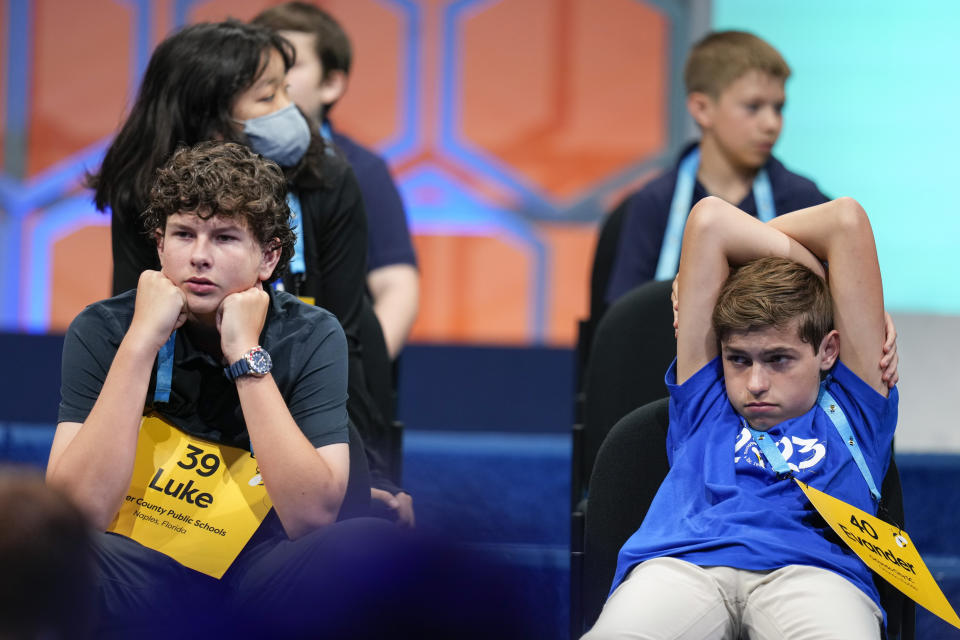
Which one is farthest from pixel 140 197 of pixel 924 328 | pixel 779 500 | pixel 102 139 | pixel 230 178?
pixel 102 139

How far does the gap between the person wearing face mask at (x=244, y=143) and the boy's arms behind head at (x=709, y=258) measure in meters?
0.60

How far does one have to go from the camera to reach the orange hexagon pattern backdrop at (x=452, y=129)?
5086 millimetres

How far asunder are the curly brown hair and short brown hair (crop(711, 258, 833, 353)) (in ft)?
2.42

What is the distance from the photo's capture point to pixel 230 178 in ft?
6.42

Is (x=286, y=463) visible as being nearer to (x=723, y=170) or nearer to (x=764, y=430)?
(x=764, y=430)

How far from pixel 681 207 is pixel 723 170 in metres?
0.15

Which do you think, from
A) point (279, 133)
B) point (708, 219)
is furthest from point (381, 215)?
point (708, 219)

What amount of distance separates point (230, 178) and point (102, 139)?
3478 mm

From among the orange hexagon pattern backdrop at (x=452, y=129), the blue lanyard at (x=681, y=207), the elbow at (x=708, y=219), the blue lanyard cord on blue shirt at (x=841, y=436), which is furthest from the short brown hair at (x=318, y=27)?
the orange hexagon pattern backdrop at (x=452, y=129)

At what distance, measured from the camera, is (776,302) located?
202 cm

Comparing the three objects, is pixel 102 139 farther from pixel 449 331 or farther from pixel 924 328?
pixel 924 328

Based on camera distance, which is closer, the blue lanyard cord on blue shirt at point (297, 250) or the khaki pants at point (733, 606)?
the khaki pants at point (733, 606)

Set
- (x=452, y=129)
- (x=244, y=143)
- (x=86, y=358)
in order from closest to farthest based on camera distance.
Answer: (x=86, y=358) < (x=244, y=143) < (x=452, y=129)

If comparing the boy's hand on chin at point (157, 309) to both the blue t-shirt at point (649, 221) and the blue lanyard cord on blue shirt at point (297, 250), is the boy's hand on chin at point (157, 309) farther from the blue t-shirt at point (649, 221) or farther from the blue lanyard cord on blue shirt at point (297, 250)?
the blue t-shirt at point (649, 221)
